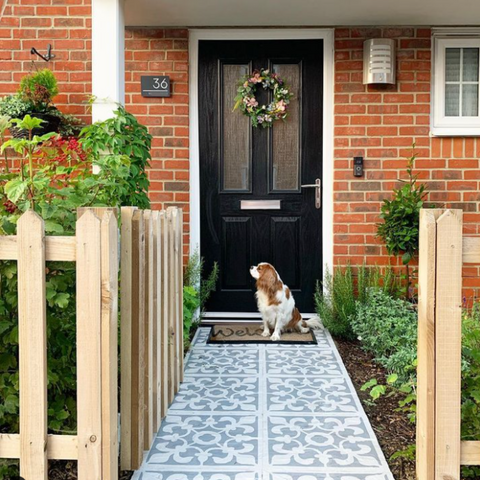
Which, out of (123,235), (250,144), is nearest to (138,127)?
(250,144)

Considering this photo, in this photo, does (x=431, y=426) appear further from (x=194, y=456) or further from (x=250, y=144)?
(x=250, y=144)

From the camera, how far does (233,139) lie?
5.11 m

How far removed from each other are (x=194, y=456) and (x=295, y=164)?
3.16 meters

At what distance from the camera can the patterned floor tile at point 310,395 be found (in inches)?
120

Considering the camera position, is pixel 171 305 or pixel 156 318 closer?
pixel 156 318

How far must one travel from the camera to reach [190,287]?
4633 mm

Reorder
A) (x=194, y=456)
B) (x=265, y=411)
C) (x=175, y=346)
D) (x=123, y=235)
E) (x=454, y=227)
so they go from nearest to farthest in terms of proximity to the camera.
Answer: (x=454, y=227) < (x=123, y=235) < (x=194, y=456) < (x=265, y=411) < (x=175, y=346)

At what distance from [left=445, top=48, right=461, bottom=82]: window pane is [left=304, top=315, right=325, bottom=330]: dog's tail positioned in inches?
93.0

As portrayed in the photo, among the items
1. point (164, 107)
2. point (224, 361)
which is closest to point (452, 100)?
point (164, 107)

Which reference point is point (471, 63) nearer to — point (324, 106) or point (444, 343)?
point (324, 106)

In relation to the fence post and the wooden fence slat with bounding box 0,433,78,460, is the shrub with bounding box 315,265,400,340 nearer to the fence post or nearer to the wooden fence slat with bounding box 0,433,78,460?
the fence post

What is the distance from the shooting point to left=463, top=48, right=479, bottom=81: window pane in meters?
4.90

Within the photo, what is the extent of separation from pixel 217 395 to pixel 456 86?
11.2 ft

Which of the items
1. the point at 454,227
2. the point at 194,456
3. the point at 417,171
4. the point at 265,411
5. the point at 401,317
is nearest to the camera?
the point at 454,227
